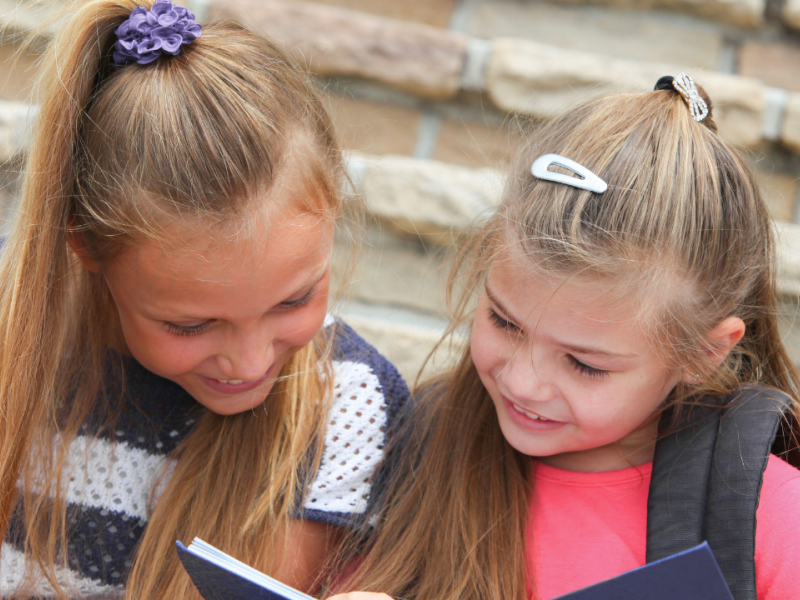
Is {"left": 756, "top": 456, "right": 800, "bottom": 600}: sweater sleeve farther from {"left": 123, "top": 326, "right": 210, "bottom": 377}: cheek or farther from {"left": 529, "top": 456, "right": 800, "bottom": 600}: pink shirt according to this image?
{"left": 123, "top": 326, "right": 210, "bottom": 377}: cheek

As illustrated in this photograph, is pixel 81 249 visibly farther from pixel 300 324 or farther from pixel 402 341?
pixel 402 341

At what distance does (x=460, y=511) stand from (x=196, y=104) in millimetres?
610

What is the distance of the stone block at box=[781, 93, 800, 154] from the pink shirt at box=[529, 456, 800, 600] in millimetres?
703

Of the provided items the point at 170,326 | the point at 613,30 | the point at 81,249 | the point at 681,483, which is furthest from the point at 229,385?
the point at 613,30

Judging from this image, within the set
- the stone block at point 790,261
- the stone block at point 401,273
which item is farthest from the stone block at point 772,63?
the stone block at point 401,273

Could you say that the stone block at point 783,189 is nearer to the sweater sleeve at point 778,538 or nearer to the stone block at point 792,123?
the stone block at point 792,123

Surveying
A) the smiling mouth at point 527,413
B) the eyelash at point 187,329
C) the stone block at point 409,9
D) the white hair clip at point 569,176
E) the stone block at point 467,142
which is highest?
the stone block at point 409,9

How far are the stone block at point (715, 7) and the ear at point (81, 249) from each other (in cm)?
101

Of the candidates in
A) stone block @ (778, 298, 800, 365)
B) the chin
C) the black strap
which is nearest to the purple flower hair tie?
the chin

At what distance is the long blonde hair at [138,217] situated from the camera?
2.74 ft

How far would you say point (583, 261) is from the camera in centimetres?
87

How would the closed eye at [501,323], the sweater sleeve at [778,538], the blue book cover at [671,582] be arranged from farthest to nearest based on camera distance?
the closed eye at [501,323]
the sweater sleeve at [778,538]
the blue book cover at [671,582]

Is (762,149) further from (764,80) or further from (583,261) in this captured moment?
(583,261)

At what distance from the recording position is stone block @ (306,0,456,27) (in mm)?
1462
